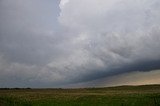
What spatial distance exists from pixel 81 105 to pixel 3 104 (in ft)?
52.5

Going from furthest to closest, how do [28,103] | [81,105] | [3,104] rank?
1. [28,103]
2. [81,105]
3. [3,104]

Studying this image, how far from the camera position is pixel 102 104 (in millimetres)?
67875

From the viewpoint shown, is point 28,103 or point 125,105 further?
point 28,103

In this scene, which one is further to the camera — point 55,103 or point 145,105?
point 55,103

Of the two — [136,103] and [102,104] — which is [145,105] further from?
[102,104]

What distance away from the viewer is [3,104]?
6241cm

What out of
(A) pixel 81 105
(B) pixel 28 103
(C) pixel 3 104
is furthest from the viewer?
(B) pixel 28 103

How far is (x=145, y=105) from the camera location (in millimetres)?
66125

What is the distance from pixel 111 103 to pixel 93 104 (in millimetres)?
3934

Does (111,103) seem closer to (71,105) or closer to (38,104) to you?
(71,105)

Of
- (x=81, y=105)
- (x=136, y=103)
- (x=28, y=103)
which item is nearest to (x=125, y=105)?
(x=136, y=103)

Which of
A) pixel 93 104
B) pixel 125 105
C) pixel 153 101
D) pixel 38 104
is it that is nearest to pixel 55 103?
pixel 38 104

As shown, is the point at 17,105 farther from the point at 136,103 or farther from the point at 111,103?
the point at 136,103

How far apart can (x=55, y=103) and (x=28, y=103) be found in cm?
616
